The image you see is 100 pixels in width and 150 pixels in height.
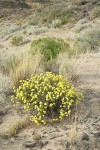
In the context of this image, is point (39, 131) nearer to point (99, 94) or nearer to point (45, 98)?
point (45, 98)

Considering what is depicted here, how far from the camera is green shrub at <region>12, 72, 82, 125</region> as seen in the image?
5539 millimetres

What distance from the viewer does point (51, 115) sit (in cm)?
569

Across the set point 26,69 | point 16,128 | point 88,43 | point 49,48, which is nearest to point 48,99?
point 16,128

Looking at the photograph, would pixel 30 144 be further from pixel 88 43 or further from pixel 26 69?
pixel 88 43

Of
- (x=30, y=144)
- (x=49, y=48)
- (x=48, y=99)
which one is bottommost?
(x=30, y=144)

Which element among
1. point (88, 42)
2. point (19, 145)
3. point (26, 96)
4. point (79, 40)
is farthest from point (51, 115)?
point (79, 40)

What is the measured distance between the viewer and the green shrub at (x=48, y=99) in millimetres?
5539

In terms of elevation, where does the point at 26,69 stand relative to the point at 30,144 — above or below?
above

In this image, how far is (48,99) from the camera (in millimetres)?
5539

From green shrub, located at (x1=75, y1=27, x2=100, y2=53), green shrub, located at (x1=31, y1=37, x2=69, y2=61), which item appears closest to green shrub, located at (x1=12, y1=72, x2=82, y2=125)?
green shrub, located at (x1=31, y1=37, x2=69, y2=61)

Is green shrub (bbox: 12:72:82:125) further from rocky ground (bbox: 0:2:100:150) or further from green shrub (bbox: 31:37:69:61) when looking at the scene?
green shrub (bbox: 31:37:69:61)

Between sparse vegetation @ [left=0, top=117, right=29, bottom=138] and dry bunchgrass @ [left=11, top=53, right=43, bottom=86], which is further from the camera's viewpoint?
dry bunchgrass @ [left=11, top=53, right=43, bottom=86]

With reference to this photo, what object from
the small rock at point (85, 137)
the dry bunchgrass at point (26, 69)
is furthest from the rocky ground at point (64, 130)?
the dry bunchgrass at point (26, 69)

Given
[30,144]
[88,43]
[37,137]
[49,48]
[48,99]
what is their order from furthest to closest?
[88,43]
[49,48]
[48,99]
[37,137]
[30,144]
